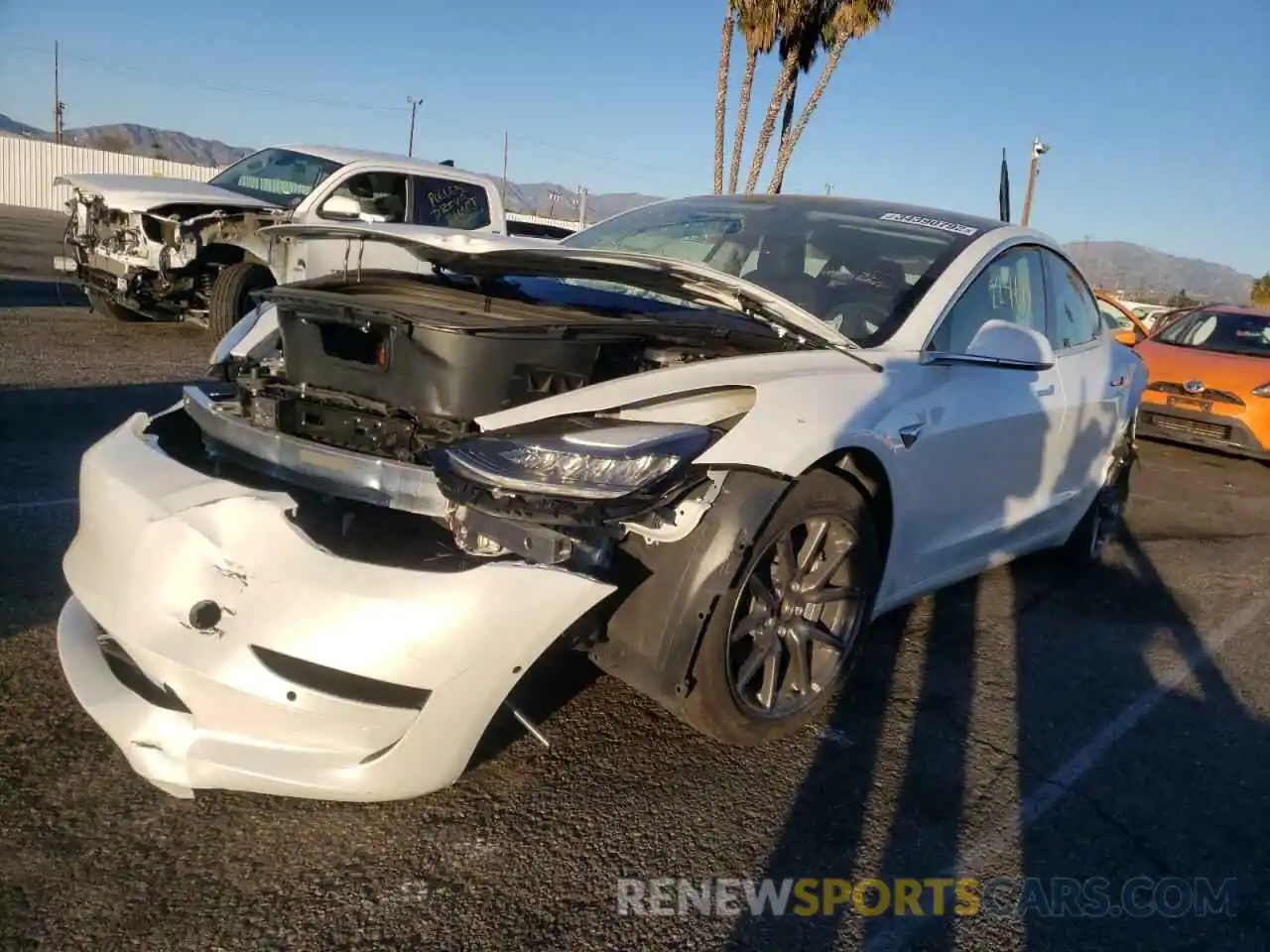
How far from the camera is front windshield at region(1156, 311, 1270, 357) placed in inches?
397

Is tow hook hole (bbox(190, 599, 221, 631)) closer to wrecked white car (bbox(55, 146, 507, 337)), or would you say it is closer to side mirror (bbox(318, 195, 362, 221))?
wrecked white car (bbox(55, 146, 507, 337))

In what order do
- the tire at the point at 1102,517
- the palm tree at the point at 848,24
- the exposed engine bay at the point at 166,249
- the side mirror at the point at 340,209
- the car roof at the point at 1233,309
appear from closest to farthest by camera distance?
the tire at the point at 1102,517 < the exposed engine bay at the point at 166,249 < the side mirror at the point at 340,209 < the car roof at the point at 1233,309 < the palm tree at the point at 848,24

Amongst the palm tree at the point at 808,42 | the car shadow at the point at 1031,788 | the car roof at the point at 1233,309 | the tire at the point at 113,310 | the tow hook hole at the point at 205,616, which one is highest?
the palm tree at the point at 808,42

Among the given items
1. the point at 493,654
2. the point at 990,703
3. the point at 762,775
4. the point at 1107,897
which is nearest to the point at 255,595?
the point at 493,654

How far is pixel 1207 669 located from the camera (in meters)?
4.14

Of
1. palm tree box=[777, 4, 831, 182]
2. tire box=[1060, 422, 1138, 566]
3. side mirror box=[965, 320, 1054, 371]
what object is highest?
palm tree box=[777, 4, 831, 182]

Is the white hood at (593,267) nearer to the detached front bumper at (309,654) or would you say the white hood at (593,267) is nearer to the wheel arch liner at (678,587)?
the wheel arch liner at (678,587)

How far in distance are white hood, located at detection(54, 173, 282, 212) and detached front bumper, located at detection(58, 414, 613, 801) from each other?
288 inches

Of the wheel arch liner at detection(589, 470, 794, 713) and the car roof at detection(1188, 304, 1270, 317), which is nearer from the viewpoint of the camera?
the wheel arch liner at detection(589, 470, 794, 713)

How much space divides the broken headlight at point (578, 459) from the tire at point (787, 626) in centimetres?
41

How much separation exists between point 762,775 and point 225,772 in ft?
4.65

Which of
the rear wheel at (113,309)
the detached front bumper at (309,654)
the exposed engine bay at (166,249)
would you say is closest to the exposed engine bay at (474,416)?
the detached front bumper at (309,654)

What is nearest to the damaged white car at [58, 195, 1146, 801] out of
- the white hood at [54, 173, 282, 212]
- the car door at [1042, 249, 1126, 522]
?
the car door at [1042, 249, 1126, 522]

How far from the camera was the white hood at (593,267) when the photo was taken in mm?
3090
